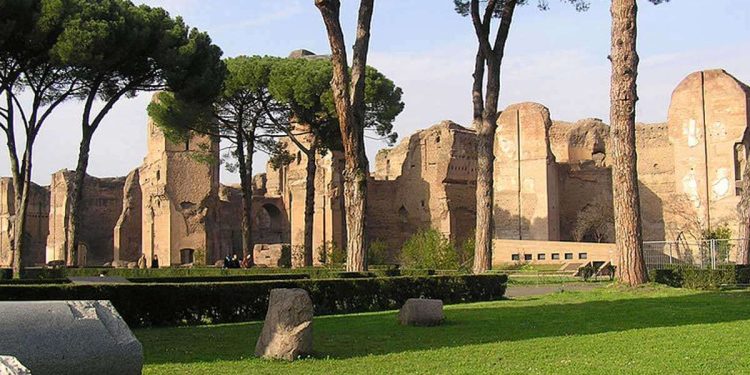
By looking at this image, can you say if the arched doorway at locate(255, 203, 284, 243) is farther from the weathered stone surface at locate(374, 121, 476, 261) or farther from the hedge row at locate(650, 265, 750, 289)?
the hedge row at locate(650, 265, 750, 289)

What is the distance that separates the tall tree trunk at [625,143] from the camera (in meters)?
13.7

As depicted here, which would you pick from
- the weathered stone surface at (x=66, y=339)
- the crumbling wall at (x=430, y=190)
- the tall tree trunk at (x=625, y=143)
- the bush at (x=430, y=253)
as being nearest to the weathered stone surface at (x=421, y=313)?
the weathered stone surface at (x=66, y=339)

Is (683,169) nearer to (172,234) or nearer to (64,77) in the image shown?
(172,234)

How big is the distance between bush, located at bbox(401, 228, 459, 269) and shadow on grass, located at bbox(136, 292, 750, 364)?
11.9 metres

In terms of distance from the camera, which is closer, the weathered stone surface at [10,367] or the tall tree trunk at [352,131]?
the weathered stone surface at [10,367]

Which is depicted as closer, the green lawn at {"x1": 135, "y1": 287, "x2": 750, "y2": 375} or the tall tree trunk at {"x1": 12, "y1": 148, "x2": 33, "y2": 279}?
the green lawn at {"x1": 135, "y1": 287, "x2": 750, "y2": 375}

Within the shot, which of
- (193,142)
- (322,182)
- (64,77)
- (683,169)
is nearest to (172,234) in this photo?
(193,142)

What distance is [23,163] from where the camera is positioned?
19.9 meters

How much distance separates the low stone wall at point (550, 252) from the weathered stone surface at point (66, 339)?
2528 centimetres

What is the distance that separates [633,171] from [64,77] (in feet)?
44.1

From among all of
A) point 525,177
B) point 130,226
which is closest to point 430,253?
point 525,177

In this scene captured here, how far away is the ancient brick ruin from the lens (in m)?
33.1

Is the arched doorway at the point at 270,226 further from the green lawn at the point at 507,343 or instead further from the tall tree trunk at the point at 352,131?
the green lawn at the point at 507,343

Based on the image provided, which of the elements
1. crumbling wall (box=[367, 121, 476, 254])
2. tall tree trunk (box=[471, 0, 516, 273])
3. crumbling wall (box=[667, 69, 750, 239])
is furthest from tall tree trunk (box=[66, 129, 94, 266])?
crumbling wall (box=[667, 69, 750, 239])
